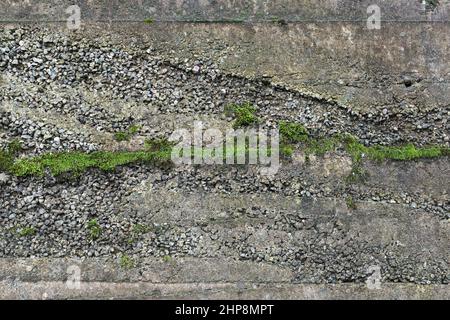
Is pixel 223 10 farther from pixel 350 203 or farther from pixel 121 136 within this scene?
pixel 350 203

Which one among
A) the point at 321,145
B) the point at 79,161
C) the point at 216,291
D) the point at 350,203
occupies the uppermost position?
the point at 321,145

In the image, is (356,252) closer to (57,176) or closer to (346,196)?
(346,196)

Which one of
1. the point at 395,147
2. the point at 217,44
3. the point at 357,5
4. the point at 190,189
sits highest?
the point at 357,5

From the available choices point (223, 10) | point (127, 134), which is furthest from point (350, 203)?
point (223, 10)

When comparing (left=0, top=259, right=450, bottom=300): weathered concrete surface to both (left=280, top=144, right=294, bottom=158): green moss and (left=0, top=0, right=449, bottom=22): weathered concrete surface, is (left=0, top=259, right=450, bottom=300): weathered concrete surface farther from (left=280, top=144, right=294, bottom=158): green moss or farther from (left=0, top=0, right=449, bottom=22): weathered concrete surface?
(left=0, top=0, right=449, bottom=22): weathered concrete surface

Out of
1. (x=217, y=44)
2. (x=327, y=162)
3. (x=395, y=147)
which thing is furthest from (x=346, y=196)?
(x=217, y=44)

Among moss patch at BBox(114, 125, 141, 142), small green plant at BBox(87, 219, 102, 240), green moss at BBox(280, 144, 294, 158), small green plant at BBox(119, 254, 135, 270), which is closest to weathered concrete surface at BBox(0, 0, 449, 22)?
moss patch at BBox(114, 125, 141, 142)
